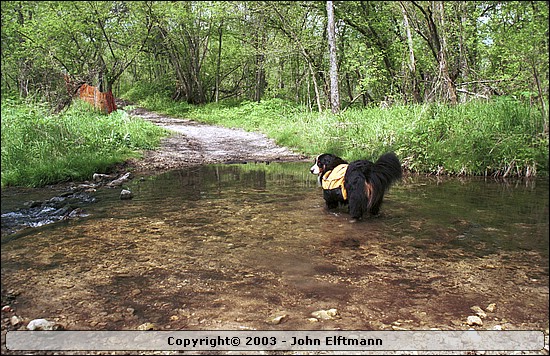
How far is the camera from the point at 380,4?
1639 centimetres

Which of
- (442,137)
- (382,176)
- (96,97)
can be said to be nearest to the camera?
(382,176)

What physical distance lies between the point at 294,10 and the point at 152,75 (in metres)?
16.6

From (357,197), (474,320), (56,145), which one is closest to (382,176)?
(357,197)

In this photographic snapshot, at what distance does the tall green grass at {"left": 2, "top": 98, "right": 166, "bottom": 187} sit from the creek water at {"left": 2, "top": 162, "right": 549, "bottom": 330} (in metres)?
0.71

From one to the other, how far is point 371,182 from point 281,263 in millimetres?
1926

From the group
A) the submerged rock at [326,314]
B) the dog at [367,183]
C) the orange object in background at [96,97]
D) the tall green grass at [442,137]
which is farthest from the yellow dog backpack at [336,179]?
the orange object in background at [96,97]

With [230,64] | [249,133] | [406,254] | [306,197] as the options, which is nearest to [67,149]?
[306,197]

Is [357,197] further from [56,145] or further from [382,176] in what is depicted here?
[56,145]

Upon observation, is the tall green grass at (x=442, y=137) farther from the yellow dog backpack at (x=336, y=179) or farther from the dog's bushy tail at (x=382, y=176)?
the yellow dog backpack at (x=336, y=179)

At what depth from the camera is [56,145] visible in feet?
22.7

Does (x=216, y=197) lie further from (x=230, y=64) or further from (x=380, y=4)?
(x=230, y=64)

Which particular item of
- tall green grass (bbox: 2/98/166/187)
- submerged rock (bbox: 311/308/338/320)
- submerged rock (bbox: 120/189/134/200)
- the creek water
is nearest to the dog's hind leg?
the creek water

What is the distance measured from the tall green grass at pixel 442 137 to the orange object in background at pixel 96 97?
6218mm

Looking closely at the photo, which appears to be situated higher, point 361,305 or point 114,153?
point 114,153
